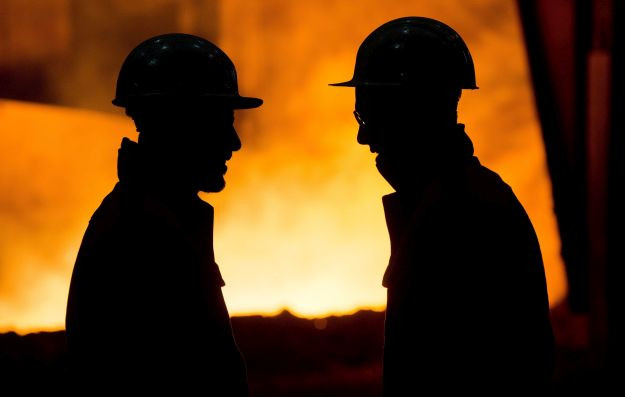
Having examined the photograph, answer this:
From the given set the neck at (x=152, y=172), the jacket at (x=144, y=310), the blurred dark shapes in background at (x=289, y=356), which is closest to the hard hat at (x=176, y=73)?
the neck at (x=152, y=172)

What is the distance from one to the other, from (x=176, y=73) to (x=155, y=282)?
0.68 metres

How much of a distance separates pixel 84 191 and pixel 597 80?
10.8 ft

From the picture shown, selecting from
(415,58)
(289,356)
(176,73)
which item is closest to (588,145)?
(289,356)

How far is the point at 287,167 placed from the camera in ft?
19.1

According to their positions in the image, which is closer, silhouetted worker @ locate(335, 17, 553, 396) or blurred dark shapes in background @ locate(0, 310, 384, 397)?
silhouetted worker @ locate(335, 17, 553, 396)

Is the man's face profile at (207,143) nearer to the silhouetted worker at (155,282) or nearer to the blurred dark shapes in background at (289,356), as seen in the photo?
the silhouetted worker at (155,282)

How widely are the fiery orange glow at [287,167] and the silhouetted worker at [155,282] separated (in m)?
2.82

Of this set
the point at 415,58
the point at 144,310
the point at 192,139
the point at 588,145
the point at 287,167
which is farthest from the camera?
the point at 287,167

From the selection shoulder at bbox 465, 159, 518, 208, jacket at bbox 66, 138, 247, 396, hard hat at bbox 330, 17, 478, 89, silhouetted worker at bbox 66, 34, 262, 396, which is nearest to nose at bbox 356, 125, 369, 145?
hard hat at bbox 330, 17, 478, 89

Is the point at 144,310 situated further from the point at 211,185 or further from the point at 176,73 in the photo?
the point at 176,73

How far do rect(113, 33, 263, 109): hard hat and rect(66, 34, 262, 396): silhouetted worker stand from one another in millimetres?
37

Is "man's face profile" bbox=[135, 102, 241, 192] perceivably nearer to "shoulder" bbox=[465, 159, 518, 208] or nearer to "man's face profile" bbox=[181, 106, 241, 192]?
→ "man's face profile" bbox=[181, 106, 241, 192]

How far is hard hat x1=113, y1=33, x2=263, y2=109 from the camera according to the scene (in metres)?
2.57

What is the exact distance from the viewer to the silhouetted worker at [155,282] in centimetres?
223
